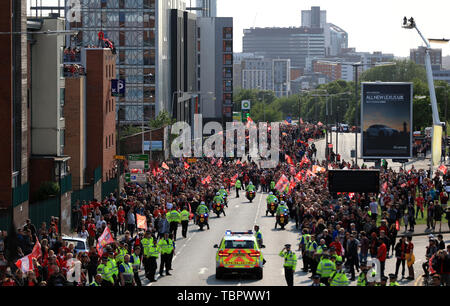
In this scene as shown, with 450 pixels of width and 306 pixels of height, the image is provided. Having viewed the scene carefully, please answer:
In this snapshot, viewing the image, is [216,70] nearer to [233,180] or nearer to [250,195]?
[233,180]

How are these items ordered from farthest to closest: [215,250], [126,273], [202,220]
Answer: [202,220]
[215,250]
[126,273]

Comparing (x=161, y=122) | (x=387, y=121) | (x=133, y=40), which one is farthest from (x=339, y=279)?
(x=133, y=40)

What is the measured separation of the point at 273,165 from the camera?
240 ft

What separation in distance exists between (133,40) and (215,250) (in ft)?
252

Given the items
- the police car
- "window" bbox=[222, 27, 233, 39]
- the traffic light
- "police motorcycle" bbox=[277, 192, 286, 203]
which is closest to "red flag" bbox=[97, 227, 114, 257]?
the police car

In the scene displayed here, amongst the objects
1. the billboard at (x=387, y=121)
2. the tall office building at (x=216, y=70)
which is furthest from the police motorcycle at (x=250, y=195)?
the tall office building at (x=216, y=70)

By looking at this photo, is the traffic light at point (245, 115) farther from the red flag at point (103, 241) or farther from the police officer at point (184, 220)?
the red flag at point (103, 241)

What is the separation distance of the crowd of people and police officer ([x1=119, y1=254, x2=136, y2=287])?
0.02 meters

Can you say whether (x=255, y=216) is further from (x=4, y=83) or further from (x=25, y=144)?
(x=4, y=83)

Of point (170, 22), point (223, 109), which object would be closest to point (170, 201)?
point (170, 22)

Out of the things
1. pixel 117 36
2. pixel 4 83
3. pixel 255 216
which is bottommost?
pixel 255 216

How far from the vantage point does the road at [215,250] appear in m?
26.3

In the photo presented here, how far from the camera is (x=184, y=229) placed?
37.8 m
